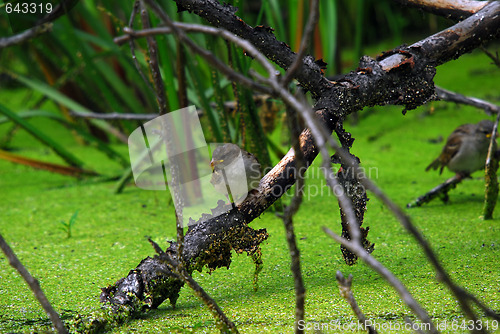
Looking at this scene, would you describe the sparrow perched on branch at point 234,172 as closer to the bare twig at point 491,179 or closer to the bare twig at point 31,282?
the bare twig at point 31,282

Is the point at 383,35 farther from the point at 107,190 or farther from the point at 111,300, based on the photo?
the point at 111,300

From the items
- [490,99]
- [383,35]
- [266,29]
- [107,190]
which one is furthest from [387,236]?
[383,35]

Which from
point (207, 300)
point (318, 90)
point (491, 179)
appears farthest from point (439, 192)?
point (207, 300)

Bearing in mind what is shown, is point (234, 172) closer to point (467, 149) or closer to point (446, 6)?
point (446, 6)

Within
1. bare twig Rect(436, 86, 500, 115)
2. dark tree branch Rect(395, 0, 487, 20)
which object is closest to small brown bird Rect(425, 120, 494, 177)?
bare twig Rect(436, 86, 500, 115)

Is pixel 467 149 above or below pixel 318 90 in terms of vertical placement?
above
